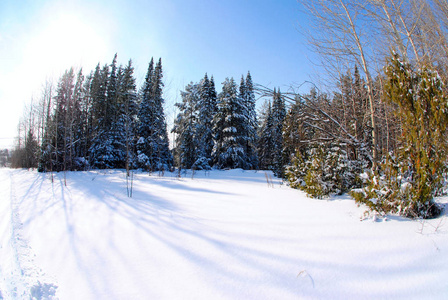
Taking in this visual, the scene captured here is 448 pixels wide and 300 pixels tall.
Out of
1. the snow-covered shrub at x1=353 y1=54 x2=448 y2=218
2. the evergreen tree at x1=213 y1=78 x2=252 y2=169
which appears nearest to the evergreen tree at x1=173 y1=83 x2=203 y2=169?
the evergreen tree at x1=213 y1=78 x2=252 y2=169

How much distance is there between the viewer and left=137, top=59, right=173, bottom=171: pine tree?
15141 mm

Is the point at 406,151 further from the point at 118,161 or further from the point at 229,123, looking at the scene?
the point at 118,161

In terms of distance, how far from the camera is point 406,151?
252 cm

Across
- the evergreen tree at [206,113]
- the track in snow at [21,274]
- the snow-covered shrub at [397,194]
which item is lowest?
the track in snow at [21,274]

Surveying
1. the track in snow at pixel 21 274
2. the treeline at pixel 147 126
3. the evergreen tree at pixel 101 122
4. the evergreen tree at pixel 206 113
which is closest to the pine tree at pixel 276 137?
the treeline at pixel 147 126

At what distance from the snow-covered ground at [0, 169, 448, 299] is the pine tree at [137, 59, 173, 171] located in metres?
12.5

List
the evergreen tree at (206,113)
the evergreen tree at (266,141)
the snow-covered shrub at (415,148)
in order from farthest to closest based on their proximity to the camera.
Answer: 1. the evergreen tree at (266,141)
2. the evergreen tree at (206,113)
3. the snow-covered shrub at (415,148)

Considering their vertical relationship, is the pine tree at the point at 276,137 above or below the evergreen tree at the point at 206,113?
below

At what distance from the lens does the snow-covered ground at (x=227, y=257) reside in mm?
1383

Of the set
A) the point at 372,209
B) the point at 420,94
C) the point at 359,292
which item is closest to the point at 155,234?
the point at 359,292

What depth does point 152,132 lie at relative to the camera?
1555 cm

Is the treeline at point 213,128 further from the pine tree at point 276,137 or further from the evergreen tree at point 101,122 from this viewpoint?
the evergreen tree at point 101,122

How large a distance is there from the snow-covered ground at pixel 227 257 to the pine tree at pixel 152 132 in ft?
41.1

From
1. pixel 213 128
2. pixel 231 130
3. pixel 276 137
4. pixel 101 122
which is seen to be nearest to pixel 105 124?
pixel 101 122
